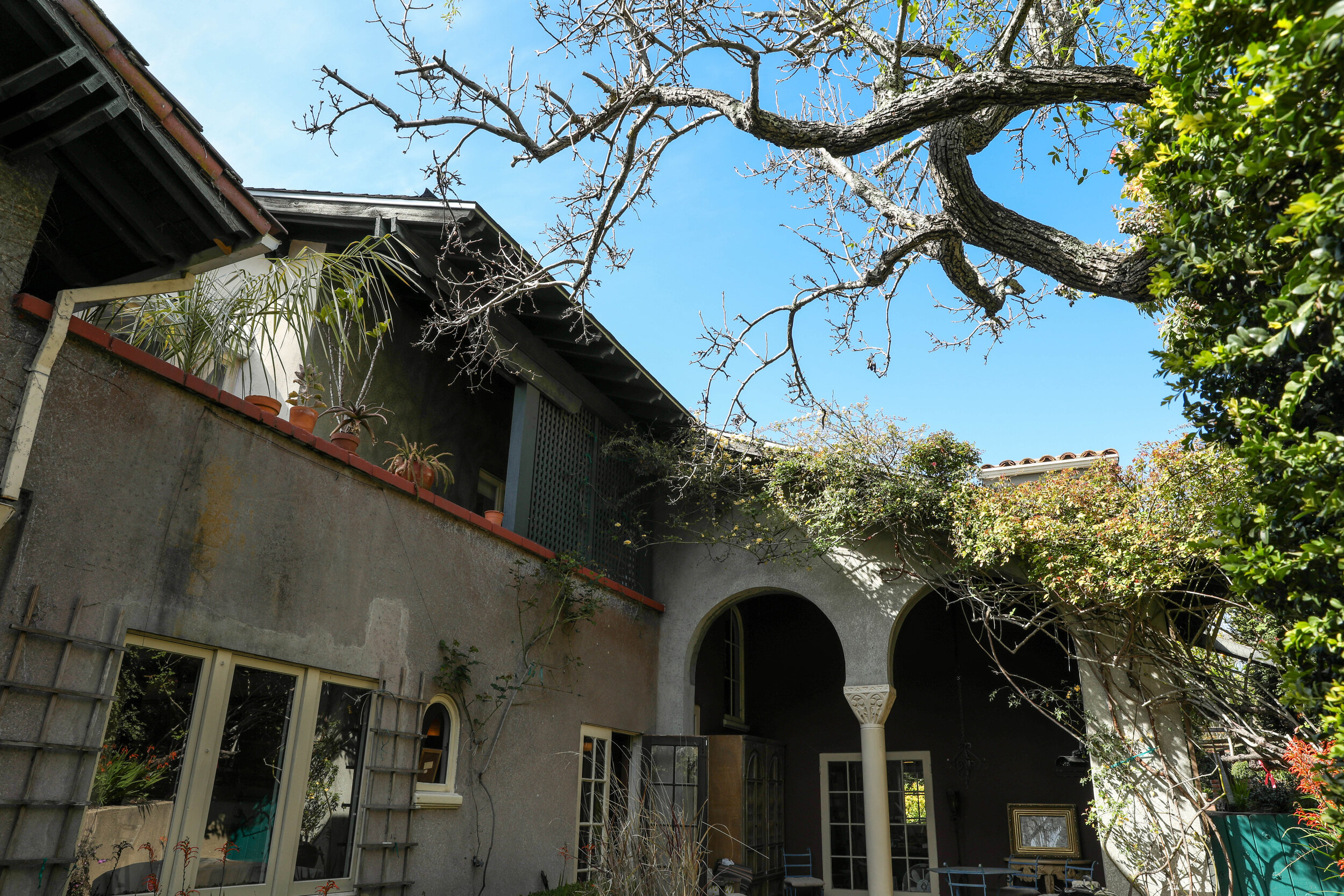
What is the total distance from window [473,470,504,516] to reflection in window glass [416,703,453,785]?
2962 millimetres

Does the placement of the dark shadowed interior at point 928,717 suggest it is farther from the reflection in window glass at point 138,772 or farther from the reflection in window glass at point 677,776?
the reflection in window glass at point 138,772

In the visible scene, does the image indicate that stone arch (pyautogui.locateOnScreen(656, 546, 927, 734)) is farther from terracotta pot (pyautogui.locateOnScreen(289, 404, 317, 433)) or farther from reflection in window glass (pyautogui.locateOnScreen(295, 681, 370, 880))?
terracotta pot (pyautogui.locateOnScreen(289, 404, 317, 433))

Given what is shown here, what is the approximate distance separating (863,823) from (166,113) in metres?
10.4

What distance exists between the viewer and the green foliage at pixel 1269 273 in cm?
232

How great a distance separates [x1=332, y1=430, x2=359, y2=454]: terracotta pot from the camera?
5590 mm

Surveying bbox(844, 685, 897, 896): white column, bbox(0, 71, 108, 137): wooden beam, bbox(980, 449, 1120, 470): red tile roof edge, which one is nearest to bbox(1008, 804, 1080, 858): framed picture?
bbox(844, 685, 897, 896): white column

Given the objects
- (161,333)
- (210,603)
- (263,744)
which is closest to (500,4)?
(161,333)

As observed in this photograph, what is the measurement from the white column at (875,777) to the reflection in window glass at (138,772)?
586cm

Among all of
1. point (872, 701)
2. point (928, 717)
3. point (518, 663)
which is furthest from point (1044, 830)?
point (518, 663)

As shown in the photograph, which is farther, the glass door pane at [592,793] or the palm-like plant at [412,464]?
the glass door pane at [592,793]

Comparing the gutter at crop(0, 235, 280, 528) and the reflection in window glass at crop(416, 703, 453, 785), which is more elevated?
the gutter at crop(0, 235, 280, 528)

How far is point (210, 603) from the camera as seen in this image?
441 cm

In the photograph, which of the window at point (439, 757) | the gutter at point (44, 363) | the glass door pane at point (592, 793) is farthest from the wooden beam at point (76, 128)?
the glass door pane at point (592, 793)

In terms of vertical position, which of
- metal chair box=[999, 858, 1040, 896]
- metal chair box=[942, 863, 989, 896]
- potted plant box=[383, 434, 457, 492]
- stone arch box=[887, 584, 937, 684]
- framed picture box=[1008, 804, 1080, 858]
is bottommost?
metal chair box=[942, 863, 989, 896]
